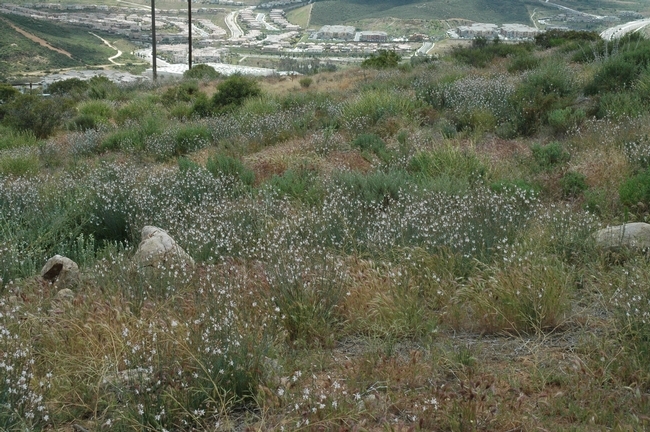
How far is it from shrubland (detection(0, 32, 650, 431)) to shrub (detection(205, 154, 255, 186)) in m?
0.05

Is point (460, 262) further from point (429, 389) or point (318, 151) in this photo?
point (318, 151)

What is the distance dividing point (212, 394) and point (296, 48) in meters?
70.7

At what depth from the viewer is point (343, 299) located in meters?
4.66

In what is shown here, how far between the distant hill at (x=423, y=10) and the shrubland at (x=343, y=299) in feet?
212

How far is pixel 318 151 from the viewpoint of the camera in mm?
10641

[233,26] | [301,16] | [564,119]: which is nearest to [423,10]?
[301,16]

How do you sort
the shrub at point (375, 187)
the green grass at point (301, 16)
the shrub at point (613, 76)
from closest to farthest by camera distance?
the shrub at point (375, 187) < the shrub at point (613, 76) < the green grass at point (301, 16)

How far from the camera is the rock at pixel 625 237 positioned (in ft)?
16.9

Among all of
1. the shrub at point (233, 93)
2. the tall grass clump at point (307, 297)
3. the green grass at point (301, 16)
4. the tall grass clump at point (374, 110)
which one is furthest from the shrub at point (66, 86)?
the green grass at point (301, 16)

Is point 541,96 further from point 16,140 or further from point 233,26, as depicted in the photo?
point 233,26

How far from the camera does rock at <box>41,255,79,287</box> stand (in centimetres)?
532

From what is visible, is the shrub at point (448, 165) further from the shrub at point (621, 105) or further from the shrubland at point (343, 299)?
the shrub at point (621, 105)

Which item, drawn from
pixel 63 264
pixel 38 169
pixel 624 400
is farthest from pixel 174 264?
pixel 38 169

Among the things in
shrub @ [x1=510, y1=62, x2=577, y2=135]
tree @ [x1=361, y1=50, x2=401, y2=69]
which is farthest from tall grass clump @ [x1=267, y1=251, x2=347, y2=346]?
tree @ [x1=361, y1=50, x2=401, y2=69]
